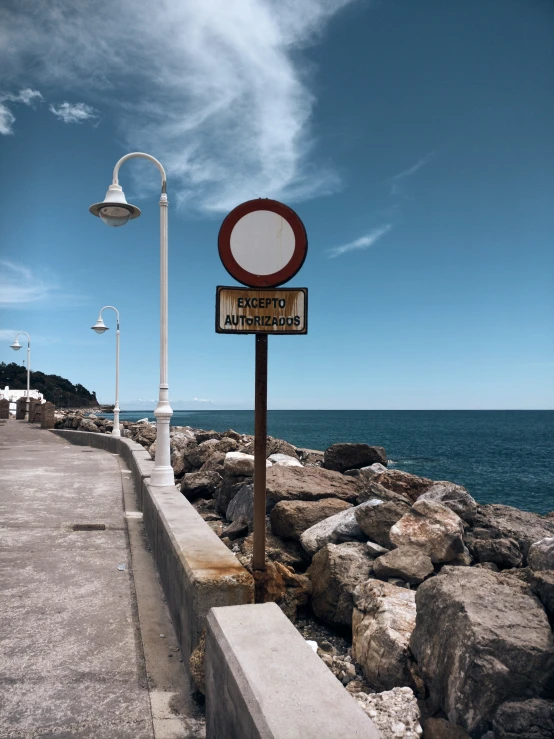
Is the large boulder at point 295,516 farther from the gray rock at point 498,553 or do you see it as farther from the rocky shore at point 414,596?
the gray rock at point 498,553

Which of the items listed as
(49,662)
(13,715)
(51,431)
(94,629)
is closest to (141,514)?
(94,629)

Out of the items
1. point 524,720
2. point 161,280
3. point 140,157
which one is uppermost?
point 140,157

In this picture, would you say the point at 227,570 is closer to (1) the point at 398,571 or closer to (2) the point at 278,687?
(2) the point at 278,687

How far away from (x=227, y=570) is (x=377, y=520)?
3.51m

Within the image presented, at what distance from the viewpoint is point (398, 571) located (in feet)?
18.6

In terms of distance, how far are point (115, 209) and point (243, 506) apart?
459cm

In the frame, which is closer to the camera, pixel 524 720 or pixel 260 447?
pixel 524 720

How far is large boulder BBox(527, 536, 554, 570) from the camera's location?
5.19m

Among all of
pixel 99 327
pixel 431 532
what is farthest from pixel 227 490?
pixel 99 327

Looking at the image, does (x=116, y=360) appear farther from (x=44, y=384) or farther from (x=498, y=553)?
(x=44, y=384)

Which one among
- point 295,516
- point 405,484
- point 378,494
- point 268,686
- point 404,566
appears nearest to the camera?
point 268,686

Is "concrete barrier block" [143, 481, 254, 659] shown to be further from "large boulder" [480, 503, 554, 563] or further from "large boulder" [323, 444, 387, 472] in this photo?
"large boulder" [323, 444, 387, 472]

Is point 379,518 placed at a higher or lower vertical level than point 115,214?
lower

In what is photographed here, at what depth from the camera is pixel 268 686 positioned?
Result: 209cm
